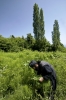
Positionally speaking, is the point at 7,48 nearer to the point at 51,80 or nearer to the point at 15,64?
the point at 15,64

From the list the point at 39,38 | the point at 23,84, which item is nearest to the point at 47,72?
the point at 23,84

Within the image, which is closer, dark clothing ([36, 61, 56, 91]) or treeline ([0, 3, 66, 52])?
dark clothing ([36, 61, 56, 91])

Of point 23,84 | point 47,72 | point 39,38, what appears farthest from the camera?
point 39,38

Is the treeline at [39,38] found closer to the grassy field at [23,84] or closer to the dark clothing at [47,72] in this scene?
the grassy field at [23,84]

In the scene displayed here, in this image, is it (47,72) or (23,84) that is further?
(23,84)

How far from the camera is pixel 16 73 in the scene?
20.2 feet

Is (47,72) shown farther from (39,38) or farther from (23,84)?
(39,38)

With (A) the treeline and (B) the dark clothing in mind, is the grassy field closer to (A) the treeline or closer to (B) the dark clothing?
(B) the dark clothing

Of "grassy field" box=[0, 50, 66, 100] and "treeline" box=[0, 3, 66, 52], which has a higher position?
"treeline" box=[0, 3, 66, 52]

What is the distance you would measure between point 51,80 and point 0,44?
63.1 feet

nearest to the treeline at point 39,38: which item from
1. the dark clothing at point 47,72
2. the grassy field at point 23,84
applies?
the grassy field at point 23,84

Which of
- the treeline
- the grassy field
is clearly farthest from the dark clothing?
the treeline

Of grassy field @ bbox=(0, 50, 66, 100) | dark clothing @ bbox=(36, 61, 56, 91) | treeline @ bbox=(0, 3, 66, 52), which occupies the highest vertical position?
treeline @ bbox=(0, 3, 66, 52)

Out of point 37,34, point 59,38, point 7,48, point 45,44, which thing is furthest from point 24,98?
point 59,38
